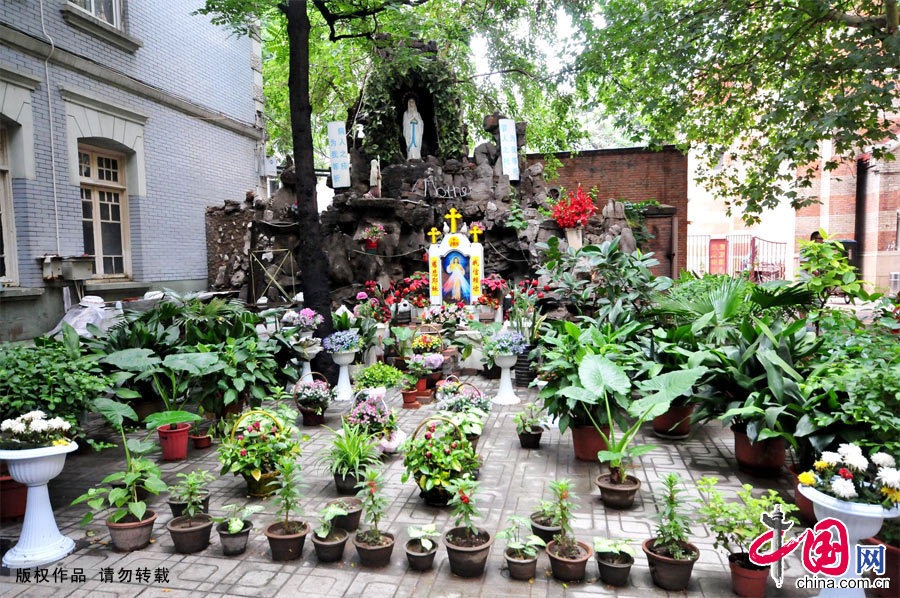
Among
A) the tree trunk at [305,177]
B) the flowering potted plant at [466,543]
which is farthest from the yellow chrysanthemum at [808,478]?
the tree trunk at [305,177]

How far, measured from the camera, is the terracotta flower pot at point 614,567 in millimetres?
3078

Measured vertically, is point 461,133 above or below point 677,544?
above

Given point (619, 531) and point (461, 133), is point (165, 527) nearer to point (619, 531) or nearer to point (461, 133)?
point (619, 531)

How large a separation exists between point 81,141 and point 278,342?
645 centimetres

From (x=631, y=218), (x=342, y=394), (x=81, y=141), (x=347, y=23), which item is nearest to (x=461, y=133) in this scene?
(x=631, y=218)

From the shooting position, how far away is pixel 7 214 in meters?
8.57

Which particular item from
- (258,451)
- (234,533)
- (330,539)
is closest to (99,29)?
(258,451)

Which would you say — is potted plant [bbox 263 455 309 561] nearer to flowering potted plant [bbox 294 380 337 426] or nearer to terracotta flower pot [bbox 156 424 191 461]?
terracotta flower pot [bbox 156 424 191 461]

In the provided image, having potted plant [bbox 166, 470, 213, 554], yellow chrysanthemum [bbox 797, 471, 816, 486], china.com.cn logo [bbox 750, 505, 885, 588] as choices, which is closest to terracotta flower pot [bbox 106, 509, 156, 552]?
potted plant [bbox 166, 470, 213, 554]

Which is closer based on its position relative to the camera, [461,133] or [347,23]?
[347,23]

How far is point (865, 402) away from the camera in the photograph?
3.50 m

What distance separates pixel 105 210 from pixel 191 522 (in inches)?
364

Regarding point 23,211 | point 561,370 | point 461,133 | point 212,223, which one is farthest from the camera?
point 461,133

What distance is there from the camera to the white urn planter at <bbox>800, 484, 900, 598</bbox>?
109 inches
